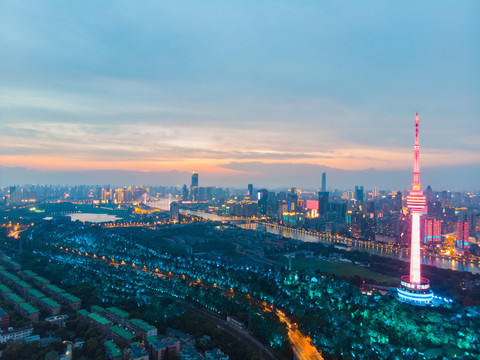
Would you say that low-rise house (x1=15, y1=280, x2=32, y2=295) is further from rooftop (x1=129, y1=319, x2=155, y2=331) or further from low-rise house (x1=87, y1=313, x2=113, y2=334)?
rooftop (x1=129, y1=319, x2=155, y2=331)

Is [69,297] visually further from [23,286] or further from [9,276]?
[9,276]

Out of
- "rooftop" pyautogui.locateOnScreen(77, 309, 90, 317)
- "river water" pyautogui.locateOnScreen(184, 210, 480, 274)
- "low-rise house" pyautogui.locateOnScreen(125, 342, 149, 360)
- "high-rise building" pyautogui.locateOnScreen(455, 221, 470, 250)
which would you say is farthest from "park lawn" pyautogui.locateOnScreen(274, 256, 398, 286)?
"low-rise house" pyautogui.locateOnScreen(125, 342, 149, 360)

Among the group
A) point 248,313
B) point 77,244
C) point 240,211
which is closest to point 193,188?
point 240,211

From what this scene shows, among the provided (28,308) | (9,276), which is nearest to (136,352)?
(28,308)

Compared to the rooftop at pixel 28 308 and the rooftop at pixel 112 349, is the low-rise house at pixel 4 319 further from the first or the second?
the rooftop at pixel 112 349

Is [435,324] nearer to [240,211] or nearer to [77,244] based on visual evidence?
[77,244]
